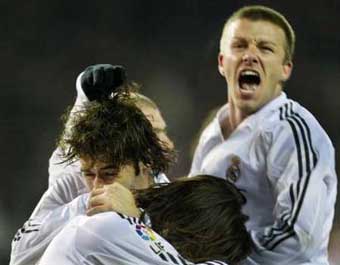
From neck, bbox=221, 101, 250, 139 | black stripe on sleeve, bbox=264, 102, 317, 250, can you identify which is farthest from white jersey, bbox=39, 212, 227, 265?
neck, bbox=221, 101, 250, 139

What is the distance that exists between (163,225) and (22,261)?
0.33 m

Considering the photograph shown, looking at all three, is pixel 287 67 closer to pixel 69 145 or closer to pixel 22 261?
pixel 69 145

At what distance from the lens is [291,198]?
4.85 feet

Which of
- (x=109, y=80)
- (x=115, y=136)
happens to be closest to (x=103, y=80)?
(x=109, y=80)

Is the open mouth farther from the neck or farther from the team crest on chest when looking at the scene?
the team crest on chest

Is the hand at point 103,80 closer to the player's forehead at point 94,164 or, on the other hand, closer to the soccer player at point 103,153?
the soccer player at point 103,153

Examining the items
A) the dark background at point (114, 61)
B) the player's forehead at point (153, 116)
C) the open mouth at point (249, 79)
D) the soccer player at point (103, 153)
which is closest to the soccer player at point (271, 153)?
the open mouth at point (249, 79)

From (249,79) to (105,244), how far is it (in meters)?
0.81

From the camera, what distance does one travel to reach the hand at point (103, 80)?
133 cm

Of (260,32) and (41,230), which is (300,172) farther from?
(41,230)

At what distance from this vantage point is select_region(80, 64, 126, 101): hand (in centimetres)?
133

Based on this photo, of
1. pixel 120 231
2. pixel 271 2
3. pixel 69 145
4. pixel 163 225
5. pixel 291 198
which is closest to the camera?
pixel 120 231

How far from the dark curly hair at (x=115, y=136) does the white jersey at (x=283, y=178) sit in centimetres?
29

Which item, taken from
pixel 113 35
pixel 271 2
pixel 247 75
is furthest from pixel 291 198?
pixel 113 35
